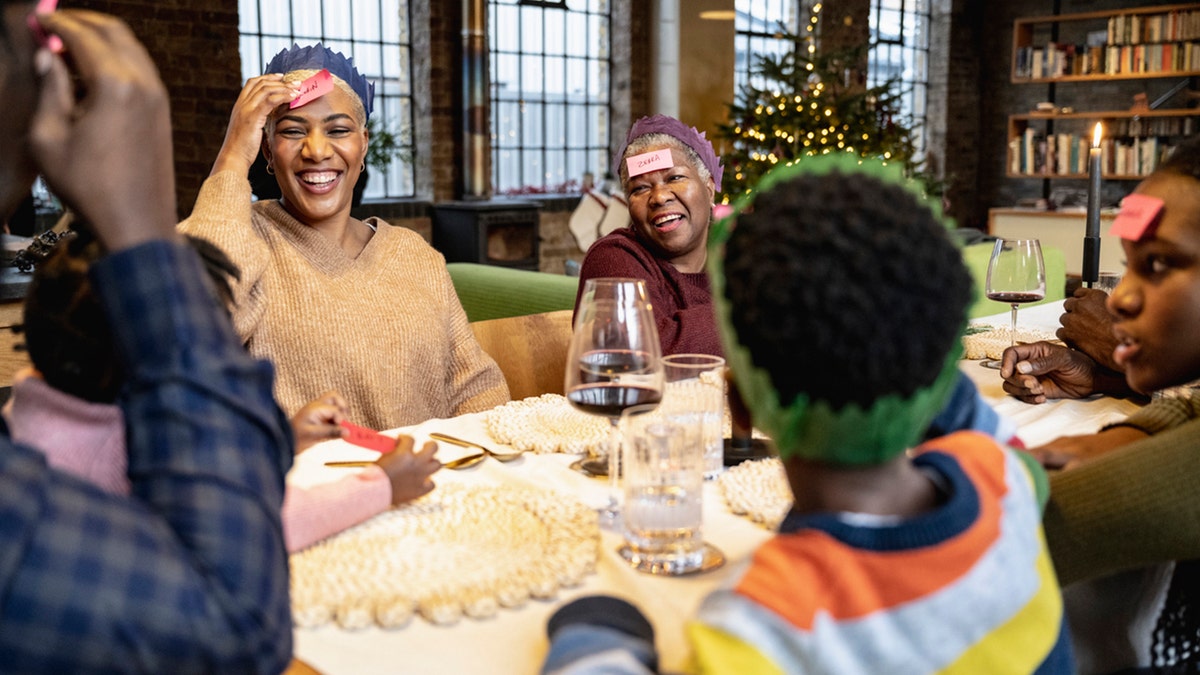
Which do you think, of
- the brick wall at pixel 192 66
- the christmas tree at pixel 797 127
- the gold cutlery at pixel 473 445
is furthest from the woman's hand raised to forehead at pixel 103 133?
the brick wall at pixel 192 66

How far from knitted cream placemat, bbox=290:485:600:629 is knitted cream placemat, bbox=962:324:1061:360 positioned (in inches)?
47.3

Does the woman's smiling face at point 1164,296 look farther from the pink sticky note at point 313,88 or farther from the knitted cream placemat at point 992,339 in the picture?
the pink sticky note at point 313,88

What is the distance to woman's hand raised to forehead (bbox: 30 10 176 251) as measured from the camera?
26.9 inches

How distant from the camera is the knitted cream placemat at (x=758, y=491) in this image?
3.85ft

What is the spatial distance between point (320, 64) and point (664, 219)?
0.84 m

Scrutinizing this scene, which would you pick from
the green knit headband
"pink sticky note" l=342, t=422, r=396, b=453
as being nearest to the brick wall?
"pink sticky note" l=342, t=422, r=396, b=453

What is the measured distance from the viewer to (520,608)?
95 cm

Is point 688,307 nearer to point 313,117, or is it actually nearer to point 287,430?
point 313,117

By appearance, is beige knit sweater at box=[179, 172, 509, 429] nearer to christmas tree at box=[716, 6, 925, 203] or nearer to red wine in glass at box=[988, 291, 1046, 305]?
red wine in glass at box=[988, 291, 1046, 305]

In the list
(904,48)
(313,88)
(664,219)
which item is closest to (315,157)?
(313,88)

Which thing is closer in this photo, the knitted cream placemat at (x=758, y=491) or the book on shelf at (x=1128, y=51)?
the knitted cream placemat at (x=758, y=491)

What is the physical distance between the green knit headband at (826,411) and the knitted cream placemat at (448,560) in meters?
0.34

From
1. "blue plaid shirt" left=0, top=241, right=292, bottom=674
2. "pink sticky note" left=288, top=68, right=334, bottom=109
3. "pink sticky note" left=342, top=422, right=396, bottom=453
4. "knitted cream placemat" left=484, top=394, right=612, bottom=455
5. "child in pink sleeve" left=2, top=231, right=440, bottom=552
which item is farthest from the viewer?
"pink sticky note" left=288, top=68, right=334, bottom=109

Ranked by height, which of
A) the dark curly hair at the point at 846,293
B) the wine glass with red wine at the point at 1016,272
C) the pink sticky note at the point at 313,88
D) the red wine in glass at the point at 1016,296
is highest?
the pink sticky note at the point at 313,88
